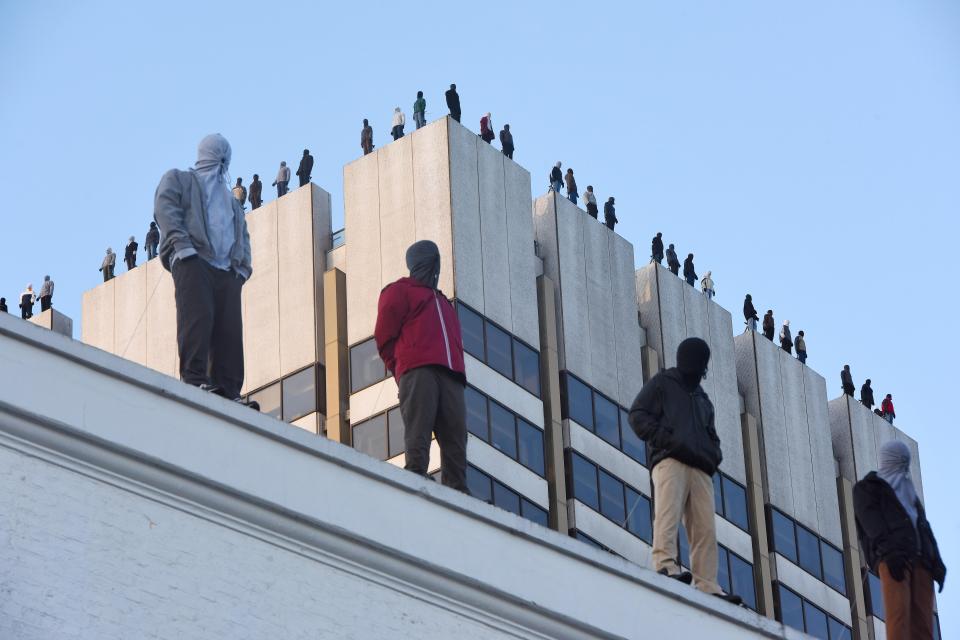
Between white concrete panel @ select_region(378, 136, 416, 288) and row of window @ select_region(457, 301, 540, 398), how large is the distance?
5.39 feet

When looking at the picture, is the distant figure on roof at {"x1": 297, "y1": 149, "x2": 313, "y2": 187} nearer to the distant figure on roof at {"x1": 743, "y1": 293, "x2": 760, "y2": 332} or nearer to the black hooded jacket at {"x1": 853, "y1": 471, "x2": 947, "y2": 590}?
the distant figure on roof at {"x1": 743, "y1": 293, "x2": 760, "y2": 332}

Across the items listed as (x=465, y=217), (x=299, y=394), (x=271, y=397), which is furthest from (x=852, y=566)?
(x=271, y=397)

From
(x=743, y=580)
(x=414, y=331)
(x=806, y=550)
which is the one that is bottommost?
(x=414, y=331)

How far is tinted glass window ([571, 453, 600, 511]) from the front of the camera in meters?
42.0

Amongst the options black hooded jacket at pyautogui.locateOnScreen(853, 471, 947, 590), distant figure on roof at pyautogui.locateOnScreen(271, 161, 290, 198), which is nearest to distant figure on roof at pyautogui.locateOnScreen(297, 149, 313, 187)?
distant figure on roof at pyautogui.locateOnScreen(271, 161, 290, 198)

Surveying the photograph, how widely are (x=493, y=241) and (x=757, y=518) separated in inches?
382

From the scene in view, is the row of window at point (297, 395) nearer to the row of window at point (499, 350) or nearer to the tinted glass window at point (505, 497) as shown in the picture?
the row of window at point (499, 350)

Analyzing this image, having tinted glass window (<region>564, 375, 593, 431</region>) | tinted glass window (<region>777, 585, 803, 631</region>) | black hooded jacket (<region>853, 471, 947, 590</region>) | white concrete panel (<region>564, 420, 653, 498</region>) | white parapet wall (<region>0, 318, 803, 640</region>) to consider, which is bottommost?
white parapet wall (<region>0, 318, 803, 640</region>)

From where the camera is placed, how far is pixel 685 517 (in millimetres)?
13852

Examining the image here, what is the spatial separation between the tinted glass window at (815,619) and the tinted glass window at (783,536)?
1.12 meters

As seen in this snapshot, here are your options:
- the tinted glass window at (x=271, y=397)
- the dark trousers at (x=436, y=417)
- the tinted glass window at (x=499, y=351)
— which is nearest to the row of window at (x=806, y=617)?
the tinted glass window at (x=499, y=351)

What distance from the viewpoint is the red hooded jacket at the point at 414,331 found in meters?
13.2

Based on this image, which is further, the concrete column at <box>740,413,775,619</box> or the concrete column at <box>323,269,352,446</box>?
the concrete column at <box>740,413,775,619</box>

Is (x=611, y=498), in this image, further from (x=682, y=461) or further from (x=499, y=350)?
(x=682, y=461)
